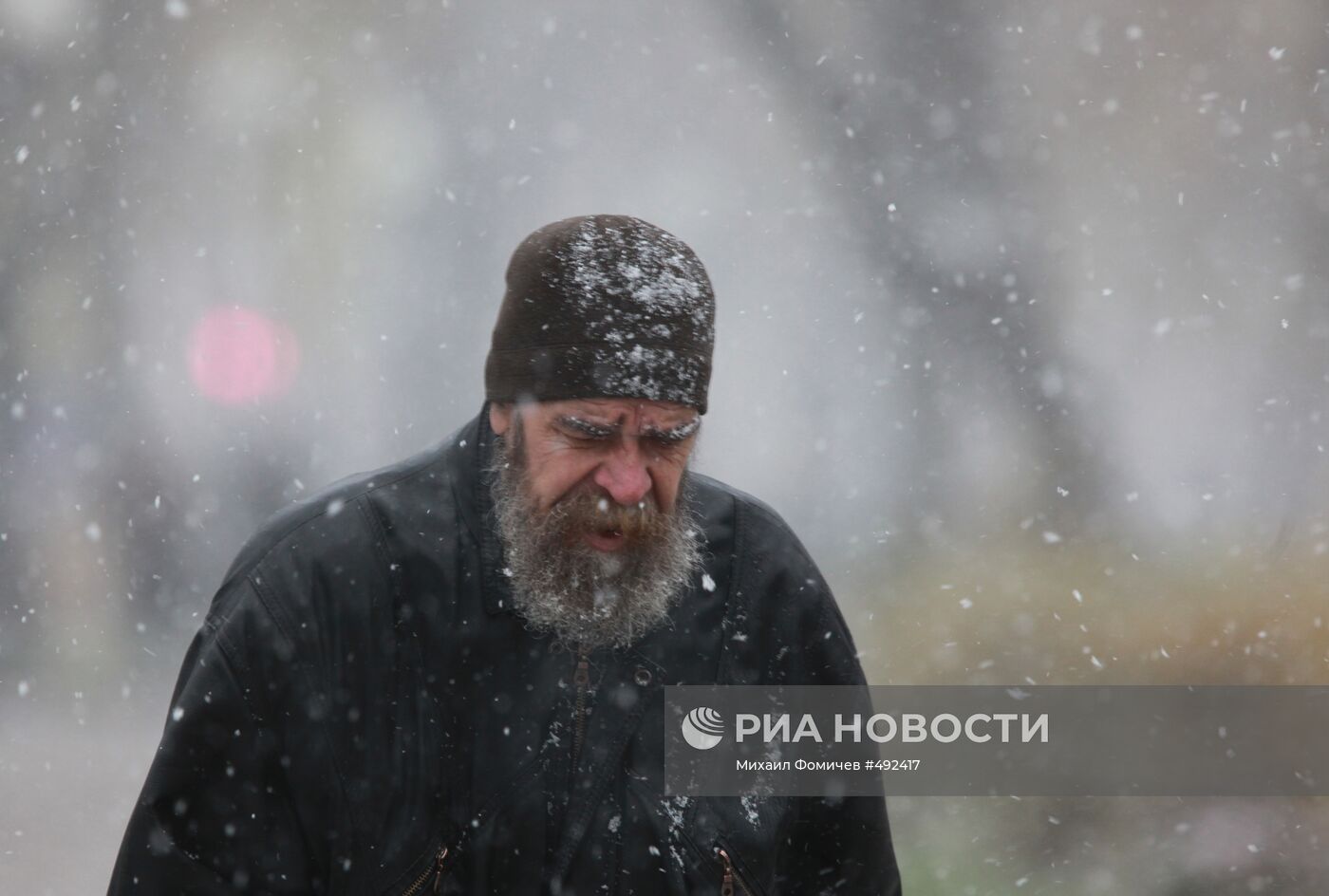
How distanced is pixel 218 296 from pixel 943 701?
6684mm

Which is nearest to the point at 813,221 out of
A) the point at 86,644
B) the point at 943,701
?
the point at 943,701

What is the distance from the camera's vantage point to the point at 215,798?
218 cm

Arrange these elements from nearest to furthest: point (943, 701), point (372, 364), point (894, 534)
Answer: point (943, 701), point (894, 534), point (372, 364)

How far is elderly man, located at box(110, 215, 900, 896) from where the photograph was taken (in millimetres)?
2207

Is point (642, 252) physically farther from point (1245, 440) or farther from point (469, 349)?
point (469, 349)

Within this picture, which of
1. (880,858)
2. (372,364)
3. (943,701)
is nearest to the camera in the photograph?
(880,858)

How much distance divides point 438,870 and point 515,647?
0.40 m

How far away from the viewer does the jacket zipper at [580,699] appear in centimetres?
238

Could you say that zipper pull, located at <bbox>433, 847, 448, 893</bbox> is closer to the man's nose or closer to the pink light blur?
the man's nose

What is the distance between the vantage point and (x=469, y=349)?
Result: 1133 cm
